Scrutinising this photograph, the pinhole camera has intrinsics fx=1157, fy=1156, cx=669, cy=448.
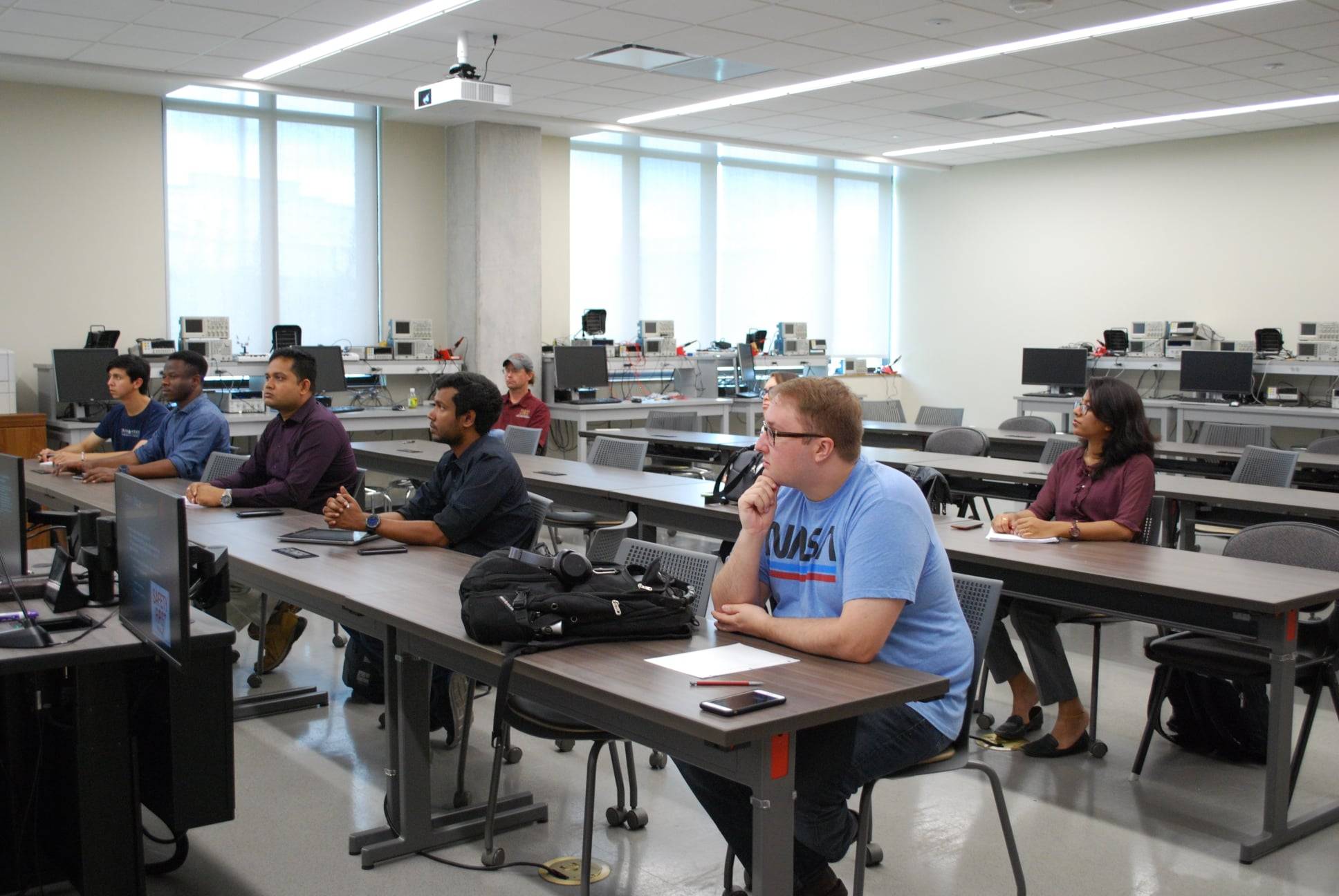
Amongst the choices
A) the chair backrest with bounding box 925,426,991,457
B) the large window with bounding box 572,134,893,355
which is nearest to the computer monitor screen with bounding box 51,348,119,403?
the large window with bounding box 572,134,893,355

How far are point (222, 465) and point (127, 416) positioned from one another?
1171mm

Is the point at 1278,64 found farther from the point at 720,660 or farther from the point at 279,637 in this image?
the point at 720,660

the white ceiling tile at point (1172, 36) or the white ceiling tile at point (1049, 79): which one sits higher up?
the white ceiling tile at point (1049, 79)

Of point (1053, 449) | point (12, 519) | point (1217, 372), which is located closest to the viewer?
point (12, 519)

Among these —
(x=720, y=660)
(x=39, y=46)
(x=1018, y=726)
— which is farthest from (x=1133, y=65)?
(x=39, y=46)

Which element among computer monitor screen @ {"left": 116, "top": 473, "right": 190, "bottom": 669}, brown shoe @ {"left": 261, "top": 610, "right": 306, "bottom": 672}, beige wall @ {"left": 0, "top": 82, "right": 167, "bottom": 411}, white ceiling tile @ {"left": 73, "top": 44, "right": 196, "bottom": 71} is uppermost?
white ceiling tile @ {"left": 73, "top": 44, "right": 196, "bottom": 71}

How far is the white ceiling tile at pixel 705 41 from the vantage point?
694cm

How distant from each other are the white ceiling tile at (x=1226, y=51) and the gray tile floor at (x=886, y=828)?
4794 millimetres

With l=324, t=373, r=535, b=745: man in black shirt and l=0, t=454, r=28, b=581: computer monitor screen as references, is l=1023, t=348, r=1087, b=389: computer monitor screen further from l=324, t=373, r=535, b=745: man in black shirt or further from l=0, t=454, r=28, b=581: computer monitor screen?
l=0, t=454, r=28, b=581: computer monitor screen

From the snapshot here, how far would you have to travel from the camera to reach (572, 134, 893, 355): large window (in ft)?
37.6

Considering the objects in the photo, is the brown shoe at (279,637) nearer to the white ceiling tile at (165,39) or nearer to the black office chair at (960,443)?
the black office chair at (960,443)

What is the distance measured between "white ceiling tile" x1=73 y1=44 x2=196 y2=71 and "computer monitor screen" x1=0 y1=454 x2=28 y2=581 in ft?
17.5

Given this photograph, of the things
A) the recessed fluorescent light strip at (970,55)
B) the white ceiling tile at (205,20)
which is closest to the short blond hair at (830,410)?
the recessed fluorescent light strip at (970,55)

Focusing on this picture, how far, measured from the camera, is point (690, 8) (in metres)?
6.39
